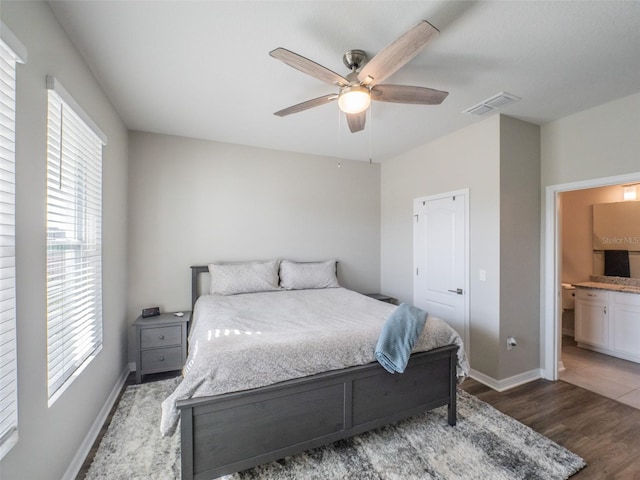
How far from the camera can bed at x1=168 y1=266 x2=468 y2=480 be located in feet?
5.08

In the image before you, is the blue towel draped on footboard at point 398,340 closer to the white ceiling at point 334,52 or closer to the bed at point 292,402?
the bed at point 292,402

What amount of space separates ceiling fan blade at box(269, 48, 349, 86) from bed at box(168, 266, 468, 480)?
1.64m

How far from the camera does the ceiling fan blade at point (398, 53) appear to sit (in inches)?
54.4

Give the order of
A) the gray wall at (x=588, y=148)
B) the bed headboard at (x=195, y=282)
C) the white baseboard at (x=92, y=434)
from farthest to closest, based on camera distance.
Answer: the bed headboard at (x=195, y=282)
the gray wall at (x=588, y=148)
the white baseboard at (x=92, y=434)

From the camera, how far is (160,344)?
9.77 feet

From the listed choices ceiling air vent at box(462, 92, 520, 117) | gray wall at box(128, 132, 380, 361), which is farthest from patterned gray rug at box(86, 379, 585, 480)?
ceiling air vent at box(462, 92, 520, 117)

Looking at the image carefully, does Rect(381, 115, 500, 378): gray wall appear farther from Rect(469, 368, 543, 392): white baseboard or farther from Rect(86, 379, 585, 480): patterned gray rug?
Rect(86, 379, 585, 480): patterned gray rug

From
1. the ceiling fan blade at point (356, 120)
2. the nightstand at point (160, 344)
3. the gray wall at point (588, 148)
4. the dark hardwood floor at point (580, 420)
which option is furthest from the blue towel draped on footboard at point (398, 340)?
the nightstand at point (160, 344)

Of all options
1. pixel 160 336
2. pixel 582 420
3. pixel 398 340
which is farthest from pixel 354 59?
pixel 582 420

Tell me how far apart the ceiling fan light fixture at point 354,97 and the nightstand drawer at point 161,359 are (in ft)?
9.40

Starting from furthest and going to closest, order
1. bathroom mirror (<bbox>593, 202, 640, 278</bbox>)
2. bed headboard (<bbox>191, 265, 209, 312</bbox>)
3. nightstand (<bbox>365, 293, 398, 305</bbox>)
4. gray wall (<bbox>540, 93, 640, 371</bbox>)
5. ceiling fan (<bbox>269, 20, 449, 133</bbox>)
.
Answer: nightstand (<bbox>365, 293, 398, 305</bbox>) < bathroom mirror (<bbox>593, 202, 640, 278</bbox>) < bed headboard (<bbox>191, 265, 209, 312</bbox>) < gray wall (<bbox>540, 93, 640, 371</bbox>) < ceiling fan (<bbox>269, 20, 449, 133</bbox>)

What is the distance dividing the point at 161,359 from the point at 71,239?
168 centimetres

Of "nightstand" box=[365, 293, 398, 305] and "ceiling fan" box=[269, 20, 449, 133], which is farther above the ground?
"ceiling fan" box=[269, 20, 449, 133]

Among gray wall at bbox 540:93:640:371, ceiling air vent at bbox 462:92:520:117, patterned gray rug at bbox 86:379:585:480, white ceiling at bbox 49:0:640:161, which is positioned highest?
white ceiling at bbox 49:0:640:161
